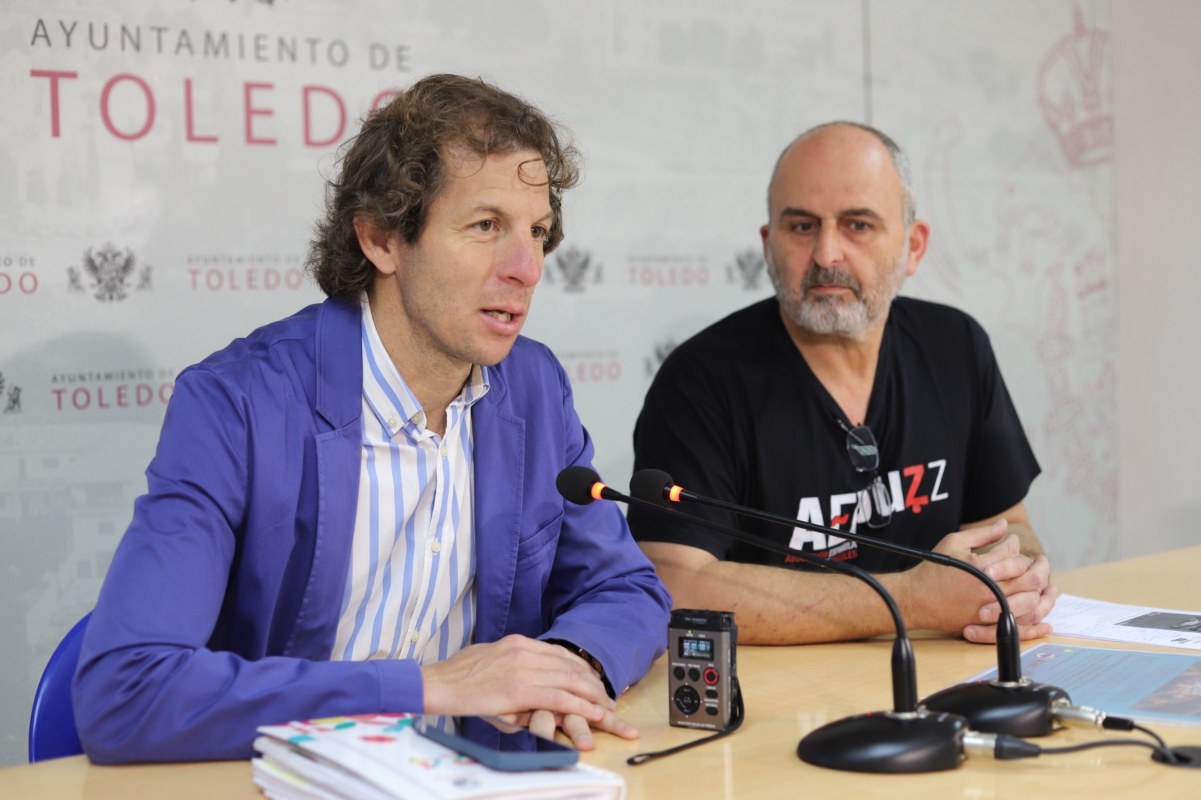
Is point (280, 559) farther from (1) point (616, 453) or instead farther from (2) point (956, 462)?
(1) point (616, 453)

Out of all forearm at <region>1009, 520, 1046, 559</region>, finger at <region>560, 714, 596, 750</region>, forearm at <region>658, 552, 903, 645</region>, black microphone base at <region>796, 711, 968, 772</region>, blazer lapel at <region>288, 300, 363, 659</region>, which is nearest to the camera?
black microphone base at <region>796, 711, 968, 772</region>

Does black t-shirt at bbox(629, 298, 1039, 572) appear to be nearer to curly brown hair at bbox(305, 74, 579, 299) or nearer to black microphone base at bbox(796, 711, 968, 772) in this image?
curly brown hair at bbox(305, 74, 579, 299)

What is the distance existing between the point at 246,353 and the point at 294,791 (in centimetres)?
66

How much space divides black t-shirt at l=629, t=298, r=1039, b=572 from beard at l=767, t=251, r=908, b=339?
0.20ft

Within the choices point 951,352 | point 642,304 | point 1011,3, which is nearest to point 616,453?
point 642,304

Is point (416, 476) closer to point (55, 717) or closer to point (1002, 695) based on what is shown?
point (55, 717)

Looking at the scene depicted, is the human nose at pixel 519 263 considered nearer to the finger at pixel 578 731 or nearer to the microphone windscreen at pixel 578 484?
the microphone windscreen at pixel 578 484

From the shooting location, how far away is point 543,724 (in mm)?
1396

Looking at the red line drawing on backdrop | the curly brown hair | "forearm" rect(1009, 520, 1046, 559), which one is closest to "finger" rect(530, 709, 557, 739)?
the curly brown hair

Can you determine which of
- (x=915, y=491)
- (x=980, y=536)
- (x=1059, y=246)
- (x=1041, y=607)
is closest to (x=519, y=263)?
(x=980, y=536)

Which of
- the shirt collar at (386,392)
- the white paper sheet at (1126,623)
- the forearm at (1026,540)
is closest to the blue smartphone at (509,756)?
the shirt collar at (386,392)

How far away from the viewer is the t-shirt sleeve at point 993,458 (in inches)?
98.4

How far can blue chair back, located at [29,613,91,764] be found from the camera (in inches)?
59.9

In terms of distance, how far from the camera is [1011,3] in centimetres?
422
